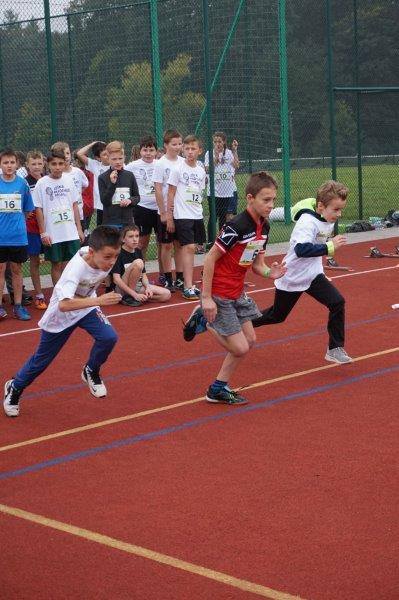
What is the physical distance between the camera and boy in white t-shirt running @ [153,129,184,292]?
13742mm

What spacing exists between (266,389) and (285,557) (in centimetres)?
356

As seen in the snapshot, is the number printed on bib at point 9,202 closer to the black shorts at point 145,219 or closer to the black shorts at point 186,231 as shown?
the black shorts at point 186,231

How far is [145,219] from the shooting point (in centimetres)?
1451

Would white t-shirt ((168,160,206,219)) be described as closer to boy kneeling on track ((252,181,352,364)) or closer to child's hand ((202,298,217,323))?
boy kneeling on track ((252,181,352,364))

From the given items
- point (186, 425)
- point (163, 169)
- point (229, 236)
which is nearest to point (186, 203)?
point (163, 169)

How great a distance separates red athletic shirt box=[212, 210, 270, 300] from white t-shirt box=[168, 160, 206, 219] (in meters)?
5.50

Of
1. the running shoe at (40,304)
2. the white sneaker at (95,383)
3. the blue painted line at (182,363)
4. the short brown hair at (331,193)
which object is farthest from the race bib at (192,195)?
the white sneaker at (95,383)

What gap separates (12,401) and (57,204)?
5.19 m

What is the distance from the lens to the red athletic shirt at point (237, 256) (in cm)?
799

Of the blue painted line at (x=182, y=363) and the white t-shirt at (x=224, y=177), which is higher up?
the white t-shirt at (x=224, y=177)

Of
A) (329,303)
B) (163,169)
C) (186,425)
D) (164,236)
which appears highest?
(163,169)

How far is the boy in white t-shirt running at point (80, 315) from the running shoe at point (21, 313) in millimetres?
4144

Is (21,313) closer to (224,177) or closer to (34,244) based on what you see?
(34,244)

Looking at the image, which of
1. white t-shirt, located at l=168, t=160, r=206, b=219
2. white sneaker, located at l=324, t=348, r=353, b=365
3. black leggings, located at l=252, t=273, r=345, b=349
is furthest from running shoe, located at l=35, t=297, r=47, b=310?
white sneaker, located at l=324, t=348, r=353, b=365
